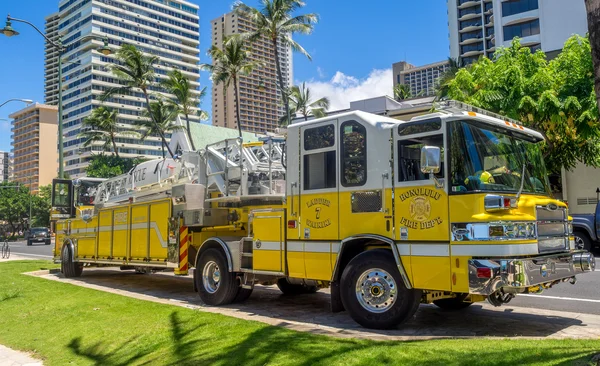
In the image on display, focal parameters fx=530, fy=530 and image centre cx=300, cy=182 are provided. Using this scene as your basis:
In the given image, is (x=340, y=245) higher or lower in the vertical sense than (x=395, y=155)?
lower

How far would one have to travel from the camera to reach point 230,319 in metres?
7.59

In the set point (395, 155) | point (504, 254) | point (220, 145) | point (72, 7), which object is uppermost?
point (72, 7)

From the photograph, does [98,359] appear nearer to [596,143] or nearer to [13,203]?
[596,143]

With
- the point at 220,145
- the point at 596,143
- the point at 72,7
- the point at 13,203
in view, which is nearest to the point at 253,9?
the point at 596,143

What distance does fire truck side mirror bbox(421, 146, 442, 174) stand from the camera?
20.4ft

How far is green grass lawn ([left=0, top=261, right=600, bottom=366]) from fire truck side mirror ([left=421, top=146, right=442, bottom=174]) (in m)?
1.98

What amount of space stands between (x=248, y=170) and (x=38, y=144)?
163474 millimetres

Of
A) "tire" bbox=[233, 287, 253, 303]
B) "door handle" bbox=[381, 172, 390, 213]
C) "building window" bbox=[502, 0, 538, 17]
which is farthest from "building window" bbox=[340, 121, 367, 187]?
"building window" bbox=[502, 0, 538, 17]

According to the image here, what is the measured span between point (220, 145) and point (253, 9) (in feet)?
77.0

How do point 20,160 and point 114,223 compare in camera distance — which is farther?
point 20,160

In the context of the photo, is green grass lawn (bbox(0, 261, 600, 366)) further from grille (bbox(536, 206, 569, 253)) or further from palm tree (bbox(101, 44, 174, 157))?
palm tree (bbox(101, 44, 174, 157))

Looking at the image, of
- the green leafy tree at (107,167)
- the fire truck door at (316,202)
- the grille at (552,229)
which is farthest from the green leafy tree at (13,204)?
the grille at (552,229)

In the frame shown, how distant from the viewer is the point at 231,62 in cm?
3509

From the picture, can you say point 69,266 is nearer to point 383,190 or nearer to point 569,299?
point 383,190
